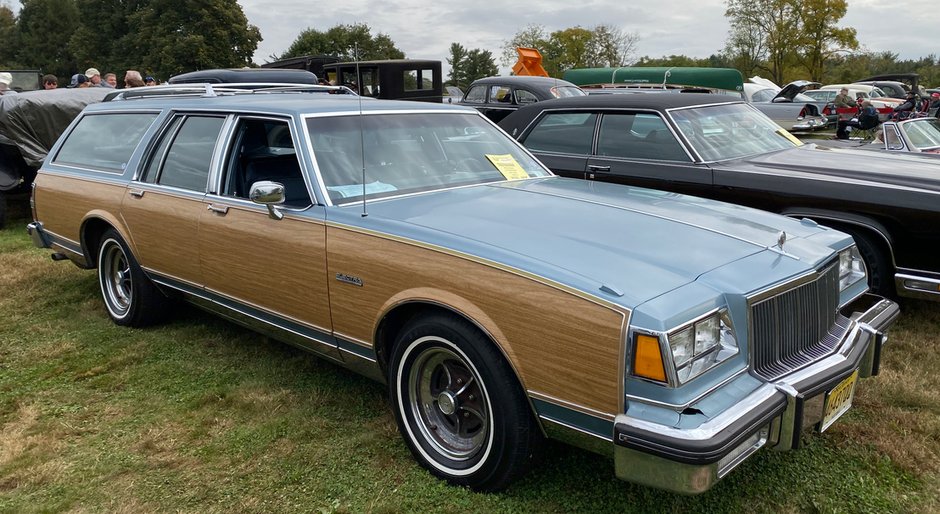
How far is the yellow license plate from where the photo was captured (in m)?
2.46

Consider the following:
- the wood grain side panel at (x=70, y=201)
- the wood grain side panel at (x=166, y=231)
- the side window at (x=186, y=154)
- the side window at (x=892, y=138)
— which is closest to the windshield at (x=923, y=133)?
the side window at (x=892, y=138)

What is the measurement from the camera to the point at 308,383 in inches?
148

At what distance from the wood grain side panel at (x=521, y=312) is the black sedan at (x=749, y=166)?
307 centimetres

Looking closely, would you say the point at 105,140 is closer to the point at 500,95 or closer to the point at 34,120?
the point at 34,120

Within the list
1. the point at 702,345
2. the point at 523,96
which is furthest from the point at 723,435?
the point at 523,96

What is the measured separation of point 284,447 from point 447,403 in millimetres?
916

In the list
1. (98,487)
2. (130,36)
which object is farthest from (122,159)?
(130,36)

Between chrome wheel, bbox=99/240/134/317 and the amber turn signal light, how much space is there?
3.89 meters

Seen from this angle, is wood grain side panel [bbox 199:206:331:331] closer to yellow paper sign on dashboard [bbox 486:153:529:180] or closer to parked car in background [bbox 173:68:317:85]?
yellow paper sign on dashboard [bbox 486:153:529:180]

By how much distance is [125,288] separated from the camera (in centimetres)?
480

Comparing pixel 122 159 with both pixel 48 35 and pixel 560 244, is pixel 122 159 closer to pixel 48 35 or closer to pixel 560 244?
pixel 560 244

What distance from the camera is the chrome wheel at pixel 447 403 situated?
2670 millimetres

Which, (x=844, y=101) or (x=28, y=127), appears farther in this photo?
(x=844, y=101)

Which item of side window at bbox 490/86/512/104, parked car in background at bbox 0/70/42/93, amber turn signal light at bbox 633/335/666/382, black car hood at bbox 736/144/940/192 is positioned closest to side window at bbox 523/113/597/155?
black car hood at bbox 736/144/940/192
